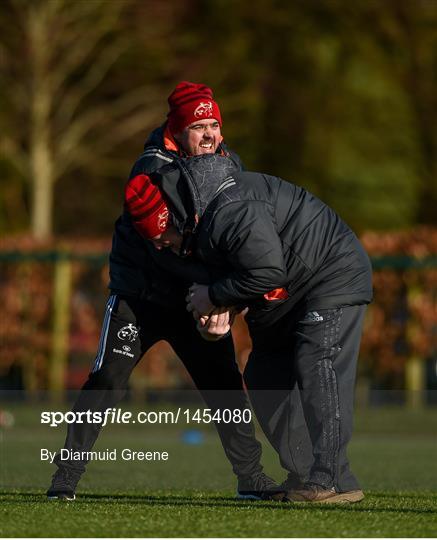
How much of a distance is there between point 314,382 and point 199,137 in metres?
1.37

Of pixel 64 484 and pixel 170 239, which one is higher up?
pixel 170 239

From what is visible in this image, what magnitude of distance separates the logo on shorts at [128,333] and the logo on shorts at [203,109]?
3.66 ft

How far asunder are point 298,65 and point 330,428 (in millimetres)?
18153

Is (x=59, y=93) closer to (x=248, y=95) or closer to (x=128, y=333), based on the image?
(x=248, y=95)

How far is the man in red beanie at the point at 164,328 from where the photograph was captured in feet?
24.1

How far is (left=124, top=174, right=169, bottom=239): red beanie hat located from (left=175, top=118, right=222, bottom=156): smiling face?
2.09 ft

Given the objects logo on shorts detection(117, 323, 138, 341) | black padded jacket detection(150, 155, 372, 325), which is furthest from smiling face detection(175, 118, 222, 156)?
logo on shorts detection(117, 323, 138, 341)

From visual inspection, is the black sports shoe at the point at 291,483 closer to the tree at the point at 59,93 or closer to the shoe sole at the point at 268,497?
the shoe sole at the point at 268,497

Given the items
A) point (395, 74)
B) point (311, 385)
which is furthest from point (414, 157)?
point (311, 385)

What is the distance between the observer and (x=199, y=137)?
24.5 ft

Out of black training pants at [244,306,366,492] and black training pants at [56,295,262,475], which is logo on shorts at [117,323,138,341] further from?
black training pants at [244,306,366,492]

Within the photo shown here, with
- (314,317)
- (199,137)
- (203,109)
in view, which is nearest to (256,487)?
(314,317)

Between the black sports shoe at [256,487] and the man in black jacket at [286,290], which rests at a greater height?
the man in black jacket at [286,290]

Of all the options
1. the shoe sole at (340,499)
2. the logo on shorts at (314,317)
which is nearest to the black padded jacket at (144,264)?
the logo on shorts at (314,317)
